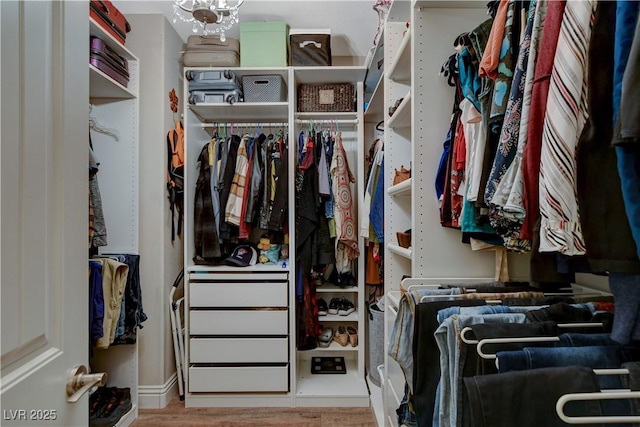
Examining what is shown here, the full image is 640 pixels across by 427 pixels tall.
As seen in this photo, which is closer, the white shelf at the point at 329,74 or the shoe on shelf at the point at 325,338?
the white shelf at the point at 329,74

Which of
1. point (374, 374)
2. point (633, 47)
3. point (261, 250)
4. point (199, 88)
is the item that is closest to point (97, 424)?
point (261, 250)

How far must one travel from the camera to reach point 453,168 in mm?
1037

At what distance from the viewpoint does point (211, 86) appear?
2201 millimetres

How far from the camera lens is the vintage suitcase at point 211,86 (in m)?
2.19

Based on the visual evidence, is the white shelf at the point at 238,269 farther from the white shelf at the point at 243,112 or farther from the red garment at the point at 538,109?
the red garment at the point at 538,109

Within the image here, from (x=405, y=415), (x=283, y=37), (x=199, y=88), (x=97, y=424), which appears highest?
(x=283, y=37)

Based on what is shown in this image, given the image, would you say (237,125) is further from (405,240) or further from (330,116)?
(405,240)

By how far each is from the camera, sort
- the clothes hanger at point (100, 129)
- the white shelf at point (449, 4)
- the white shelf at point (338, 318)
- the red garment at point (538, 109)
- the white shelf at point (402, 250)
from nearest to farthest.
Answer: the red garment at point (538, 109), the white shelf at point (449, 4), the white shelf at point (402, 250), the clothes hanger at point (100, 129), the white shelf at point (338, 318)

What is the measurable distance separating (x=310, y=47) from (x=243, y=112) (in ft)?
2.14

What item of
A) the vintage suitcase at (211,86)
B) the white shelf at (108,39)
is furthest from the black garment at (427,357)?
the white shelf at (108,39)

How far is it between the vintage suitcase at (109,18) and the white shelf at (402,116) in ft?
5.38

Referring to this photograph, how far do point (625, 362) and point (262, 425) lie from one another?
6.40 ft

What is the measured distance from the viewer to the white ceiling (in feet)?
6.98

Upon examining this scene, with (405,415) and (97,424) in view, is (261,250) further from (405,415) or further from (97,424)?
(405,415)
